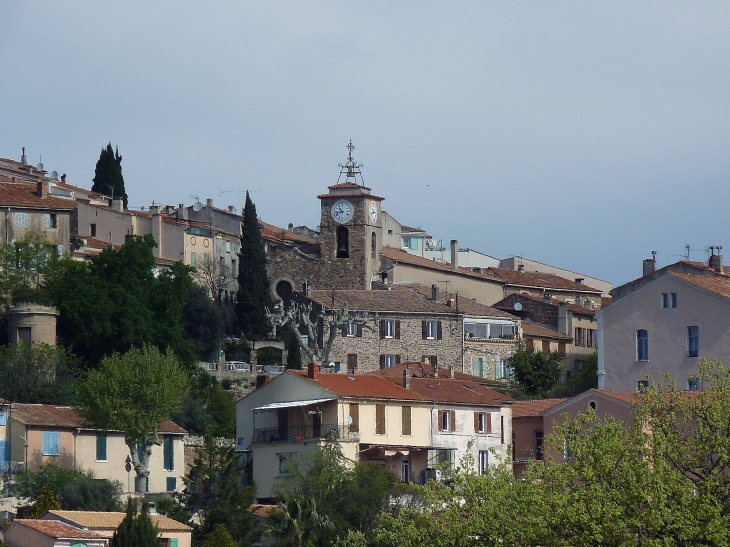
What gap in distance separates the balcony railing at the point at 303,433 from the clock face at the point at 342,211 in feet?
99.2

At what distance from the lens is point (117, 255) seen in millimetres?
76125

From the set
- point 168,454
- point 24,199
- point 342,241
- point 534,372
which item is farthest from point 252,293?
point 168,454

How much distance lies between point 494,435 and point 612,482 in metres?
30.0

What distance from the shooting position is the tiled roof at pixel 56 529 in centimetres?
4390

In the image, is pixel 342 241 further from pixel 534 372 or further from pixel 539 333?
pixel 534 372

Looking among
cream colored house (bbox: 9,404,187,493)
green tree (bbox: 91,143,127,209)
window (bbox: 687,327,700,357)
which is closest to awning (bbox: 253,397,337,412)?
cream colored house (bbox: 9,404,187,493)

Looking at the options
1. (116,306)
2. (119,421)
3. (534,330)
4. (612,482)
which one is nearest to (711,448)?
(612,482)

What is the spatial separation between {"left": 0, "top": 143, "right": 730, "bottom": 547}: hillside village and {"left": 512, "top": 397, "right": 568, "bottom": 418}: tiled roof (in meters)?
0.15

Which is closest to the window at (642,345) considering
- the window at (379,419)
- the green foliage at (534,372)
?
the window at (379,419)

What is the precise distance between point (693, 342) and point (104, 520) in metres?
24.8

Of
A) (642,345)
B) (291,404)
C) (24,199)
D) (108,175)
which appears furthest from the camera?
(108,175)

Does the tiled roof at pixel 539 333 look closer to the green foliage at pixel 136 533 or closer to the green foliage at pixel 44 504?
the green foliage at pixel 44 504

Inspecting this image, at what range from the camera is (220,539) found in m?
47.7

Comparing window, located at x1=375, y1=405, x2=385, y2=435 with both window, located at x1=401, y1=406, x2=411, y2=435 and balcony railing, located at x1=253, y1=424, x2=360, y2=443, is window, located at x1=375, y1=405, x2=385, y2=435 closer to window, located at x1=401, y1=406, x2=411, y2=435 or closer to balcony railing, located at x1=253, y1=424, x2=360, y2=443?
window, located at x1=401, y1=406, x2=411, y2=435
